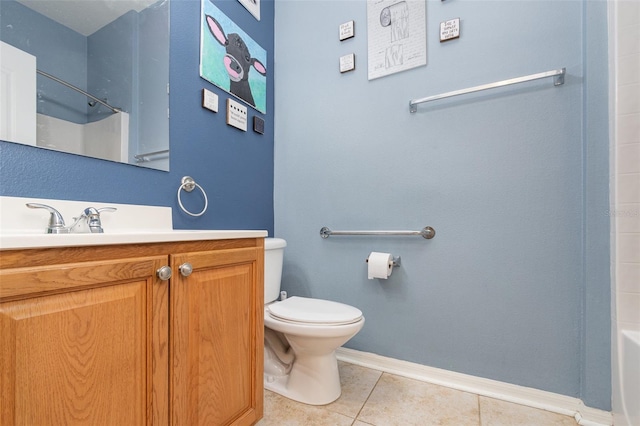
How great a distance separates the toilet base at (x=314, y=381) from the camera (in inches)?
50.4

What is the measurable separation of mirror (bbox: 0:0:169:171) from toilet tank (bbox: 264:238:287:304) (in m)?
0.63

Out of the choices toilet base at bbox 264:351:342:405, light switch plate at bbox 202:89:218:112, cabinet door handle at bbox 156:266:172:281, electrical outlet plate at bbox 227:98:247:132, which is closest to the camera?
cabinet door handle at bbox 156:266:172:281

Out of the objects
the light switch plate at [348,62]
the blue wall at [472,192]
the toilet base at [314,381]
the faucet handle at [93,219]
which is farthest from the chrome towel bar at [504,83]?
the faucet handle at [93,219]

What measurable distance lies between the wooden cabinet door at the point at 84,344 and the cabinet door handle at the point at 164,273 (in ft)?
0.04

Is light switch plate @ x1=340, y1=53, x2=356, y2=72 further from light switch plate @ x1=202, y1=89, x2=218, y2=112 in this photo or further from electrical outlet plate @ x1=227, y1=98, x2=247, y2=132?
light switch plate @ x1=202, y1=89, x2=218, y2=112

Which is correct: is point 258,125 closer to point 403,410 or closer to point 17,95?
point 17,95

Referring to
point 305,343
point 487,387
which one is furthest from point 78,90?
point 487,387

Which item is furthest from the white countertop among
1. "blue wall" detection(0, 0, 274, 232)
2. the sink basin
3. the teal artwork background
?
the teal artwork background

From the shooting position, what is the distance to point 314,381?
1.29 meters

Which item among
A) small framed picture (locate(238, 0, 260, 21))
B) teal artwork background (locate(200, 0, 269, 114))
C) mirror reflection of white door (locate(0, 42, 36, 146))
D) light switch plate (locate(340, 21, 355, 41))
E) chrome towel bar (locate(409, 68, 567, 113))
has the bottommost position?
mirror reflection of white door (locate(0, 42, 36, 146))

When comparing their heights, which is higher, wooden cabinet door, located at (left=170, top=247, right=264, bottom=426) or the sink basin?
the sink basin

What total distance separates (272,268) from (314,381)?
22.6 inches

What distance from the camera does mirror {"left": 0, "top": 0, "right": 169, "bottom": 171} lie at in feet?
2.95

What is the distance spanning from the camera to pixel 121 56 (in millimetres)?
1168
